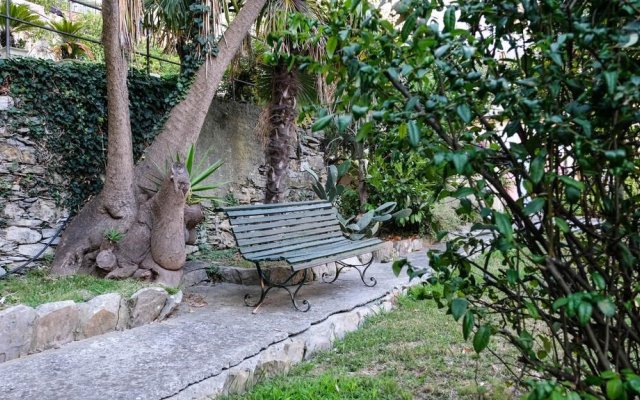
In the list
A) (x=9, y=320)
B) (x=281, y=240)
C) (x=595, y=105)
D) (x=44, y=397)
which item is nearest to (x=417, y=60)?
(x=595, y=105)

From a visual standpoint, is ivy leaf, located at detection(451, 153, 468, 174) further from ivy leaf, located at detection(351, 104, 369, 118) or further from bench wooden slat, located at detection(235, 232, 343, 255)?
bench wooden slat, located at detection(235, 232, 343, 255)

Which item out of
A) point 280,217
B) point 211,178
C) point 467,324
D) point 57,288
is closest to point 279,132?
point 211,178

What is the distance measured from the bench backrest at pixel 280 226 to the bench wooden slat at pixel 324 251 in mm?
171

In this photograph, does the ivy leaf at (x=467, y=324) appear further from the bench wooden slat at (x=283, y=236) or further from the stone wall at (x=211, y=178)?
the stone wall at (x=211, y=178)

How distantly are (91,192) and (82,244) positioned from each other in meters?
1.00

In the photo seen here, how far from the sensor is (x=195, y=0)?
16.8ft

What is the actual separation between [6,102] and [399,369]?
4.10m

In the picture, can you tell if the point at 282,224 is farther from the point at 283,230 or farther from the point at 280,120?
the point at 280,120

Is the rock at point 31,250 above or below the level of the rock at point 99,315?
above

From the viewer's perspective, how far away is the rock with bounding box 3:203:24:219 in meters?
4.31

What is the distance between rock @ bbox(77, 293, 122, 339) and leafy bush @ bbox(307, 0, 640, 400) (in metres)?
2.33

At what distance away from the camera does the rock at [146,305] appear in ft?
10.6

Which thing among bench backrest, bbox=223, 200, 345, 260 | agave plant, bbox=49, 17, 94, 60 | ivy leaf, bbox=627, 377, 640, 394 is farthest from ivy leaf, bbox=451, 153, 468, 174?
agave plant, bbox=49, 17, 94, 60

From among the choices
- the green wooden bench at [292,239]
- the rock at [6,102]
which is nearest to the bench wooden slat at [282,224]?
the green wooden bench at [292,239]
